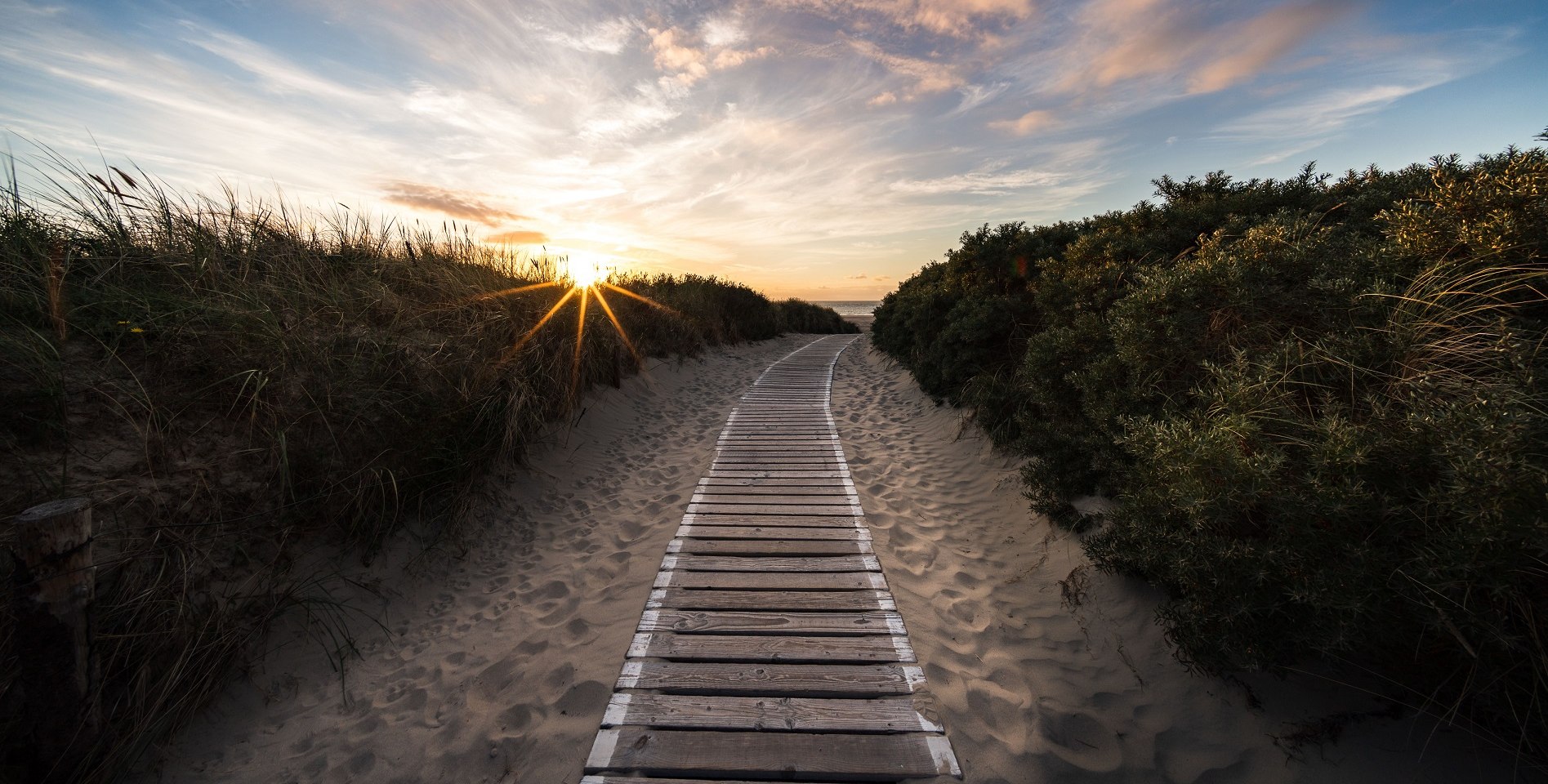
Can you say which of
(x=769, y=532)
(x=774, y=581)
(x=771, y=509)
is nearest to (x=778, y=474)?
(x=771, y=509)

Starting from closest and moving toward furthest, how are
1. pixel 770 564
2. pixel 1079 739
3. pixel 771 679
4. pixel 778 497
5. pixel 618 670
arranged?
pixel 1079 739
pixel 771 679
pixel 618 670
pixel 770 564
pixel 778 497

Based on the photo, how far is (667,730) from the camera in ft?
8.80

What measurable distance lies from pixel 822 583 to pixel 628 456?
3698mm

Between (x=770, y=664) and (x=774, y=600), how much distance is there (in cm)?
62

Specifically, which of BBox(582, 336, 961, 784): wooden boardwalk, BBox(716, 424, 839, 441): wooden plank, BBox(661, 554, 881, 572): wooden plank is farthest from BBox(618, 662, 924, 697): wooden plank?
BBox(716, 424, 839, 441): wooden plank

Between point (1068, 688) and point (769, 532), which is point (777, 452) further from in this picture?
point (1068, 688)

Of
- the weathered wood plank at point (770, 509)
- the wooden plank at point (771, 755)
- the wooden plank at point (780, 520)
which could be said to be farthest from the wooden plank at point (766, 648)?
the weathered wood plank at point (770, 509)

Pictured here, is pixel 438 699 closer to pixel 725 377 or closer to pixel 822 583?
pixel 822 583

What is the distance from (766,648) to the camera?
325 cm

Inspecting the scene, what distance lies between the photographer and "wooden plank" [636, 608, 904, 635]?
342 centimetres

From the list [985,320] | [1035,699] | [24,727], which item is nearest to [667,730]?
[1035,699]

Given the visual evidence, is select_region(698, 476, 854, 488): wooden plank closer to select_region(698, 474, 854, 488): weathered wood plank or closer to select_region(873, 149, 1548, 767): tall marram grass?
select_region(698, 474, 854, 488): weathered wood plank

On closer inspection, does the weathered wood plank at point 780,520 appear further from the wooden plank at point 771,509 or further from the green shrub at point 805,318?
the green shrub at point 805,318

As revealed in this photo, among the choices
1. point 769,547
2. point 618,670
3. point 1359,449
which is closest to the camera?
point 1359,449
